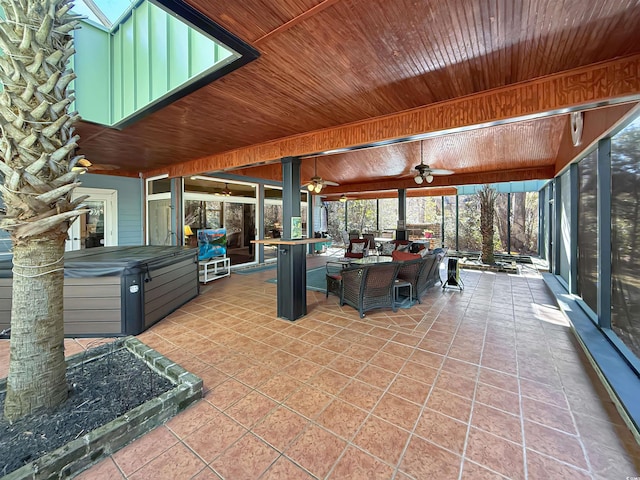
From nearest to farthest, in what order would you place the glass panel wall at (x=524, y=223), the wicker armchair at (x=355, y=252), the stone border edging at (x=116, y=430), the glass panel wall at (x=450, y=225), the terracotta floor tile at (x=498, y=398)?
the stone border edging at (x=116, y=430) → the terracotta floor tile at (x=498, y=398) → the wicker armchair at (x=355, y=252) → the glass panel wall at (x=524, y=223) → the glass panel wall at (x=450, y=225)

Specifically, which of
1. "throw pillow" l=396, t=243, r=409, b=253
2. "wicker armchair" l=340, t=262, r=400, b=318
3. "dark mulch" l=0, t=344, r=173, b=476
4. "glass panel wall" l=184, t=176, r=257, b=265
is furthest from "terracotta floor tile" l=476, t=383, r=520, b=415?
"glass panel wall" l=184, t=176, r=257, b=265

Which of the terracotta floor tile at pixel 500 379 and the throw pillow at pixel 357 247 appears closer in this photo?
the terracotta floor tile at pixel 500 379

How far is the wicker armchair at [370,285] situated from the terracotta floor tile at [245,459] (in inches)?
97.9

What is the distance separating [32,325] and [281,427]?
1768 mm

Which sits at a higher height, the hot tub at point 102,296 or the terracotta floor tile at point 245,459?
the hot tub at point 102,296

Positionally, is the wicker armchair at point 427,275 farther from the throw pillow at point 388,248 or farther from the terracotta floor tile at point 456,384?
the throw pillow at point 388,248

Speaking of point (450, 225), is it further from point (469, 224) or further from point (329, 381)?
point (329, 381)

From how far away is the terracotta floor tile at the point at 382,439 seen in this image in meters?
1.65

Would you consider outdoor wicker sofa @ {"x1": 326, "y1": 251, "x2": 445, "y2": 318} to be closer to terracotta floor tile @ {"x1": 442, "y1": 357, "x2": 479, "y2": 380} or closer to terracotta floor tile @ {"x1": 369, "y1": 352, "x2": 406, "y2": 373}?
terracotta floor tile @ {"x1": 369, "y1": 352, "x2": 406, "y2": 373}

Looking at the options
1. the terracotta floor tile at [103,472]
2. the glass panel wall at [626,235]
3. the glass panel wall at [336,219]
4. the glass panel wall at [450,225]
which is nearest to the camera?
the terracotta floor tile at [103,472]

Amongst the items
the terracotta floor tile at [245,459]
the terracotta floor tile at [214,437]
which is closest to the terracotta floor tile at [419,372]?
the terracotta floor tile at [245,459]

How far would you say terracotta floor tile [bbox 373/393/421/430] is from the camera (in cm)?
192

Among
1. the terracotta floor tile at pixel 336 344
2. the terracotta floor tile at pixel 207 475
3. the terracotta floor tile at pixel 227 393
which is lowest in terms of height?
the terracotta floor tile at pixel 207 475

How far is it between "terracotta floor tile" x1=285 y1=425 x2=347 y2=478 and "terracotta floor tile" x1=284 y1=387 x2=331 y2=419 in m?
0.17
